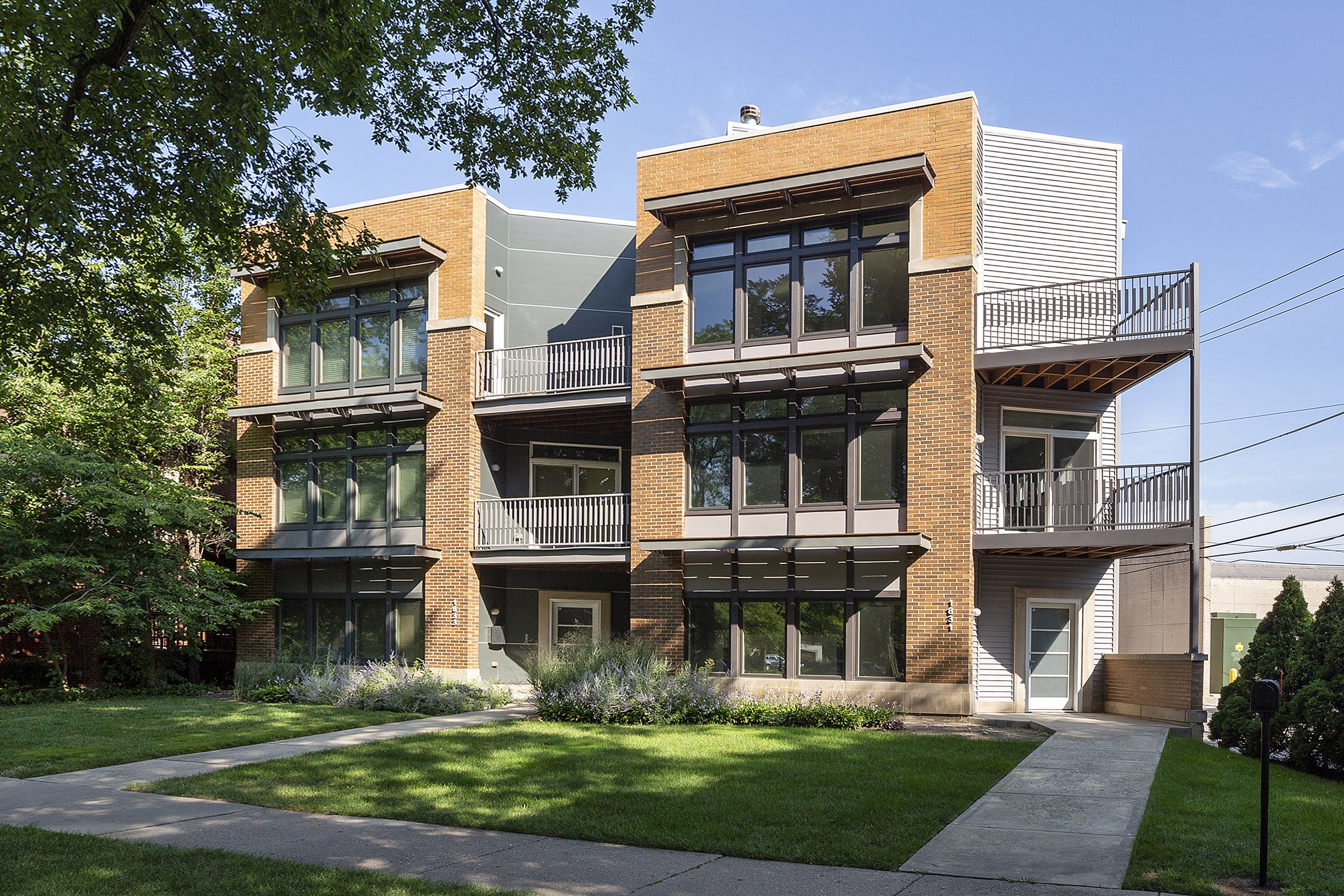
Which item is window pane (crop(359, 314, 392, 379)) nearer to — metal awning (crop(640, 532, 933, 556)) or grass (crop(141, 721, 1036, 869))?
metal awning (crop(640, 532, 933, 556))

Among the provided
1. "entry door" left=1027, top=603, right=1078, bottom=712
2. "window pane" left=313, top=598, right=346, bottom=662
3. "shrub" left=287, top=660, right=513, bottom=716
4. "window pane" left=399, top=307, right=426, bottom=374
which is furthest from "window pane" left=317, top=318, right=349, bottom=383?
"entry door" left=1027, top=603, right=1078, bottom=712

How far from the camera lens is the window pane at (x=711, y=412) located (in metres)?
19.2

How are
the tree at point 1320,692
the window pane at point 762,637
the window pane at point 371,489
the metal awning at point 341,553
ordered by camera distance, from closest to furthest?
the tree at point 1320,692 → the window pane at point 762,637 → the metal awning at point 341,553 → the window pane at point 371,489

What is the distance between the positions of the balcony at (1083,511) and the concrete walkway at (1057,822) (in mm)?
4049

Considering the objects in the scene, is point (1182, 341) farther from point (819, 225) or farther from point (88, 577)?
point (88, 577)

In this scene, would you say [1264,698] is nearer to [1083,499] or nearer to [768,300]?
[1083,499]

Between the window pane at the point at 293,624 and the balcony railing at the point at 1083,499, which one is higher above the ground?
the balcony railing at the point at 1083,499

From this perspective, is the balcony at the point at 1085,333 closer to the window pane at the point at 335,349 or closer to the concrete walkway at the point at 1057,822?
the concrete walkway at the point at 1057,822

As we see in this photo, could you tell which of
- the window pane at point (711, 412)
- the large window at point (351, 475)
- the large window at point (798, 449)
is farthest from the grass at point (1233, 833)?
the large window at point (351, 475)

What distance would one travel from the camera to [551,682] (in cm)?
1642

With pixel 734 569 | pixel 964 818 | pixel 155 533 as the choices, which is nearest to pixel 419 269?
pixel 155 533

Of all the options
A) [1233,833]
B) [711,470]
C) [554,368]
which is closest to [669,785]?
[1233,833]

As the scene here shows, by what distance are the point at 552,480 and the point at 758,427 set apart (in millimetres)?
5728

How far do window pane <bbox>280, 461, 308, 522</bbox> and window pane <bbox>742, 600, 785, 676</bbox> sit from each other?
10304 millimetres
